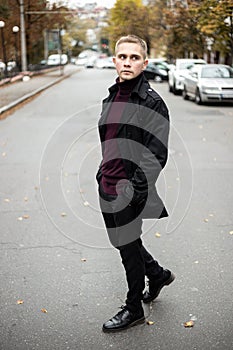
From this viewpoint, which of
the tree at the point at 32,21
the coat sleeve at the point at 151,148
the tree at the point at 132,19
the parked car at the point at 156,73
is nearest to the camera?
the coat sleeve at the point at 151,148

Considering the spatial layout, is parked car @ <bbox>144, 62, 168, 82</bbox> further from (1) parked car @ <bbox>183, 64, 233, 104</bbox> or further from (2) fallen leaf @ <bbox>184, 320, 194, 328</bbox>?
(2) fallen leaf @ <bbox>184, 320, 194, 328</bbox>

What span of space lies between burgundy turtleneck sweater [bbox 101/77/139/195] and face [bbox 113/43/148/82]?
0.14ft

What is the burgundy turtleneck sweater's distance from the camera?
133 inches

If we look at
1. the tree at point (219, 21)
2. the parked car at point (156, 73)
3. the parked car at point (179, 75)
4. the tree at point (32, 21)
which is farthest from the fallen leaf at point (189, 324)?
the tree at point (32, 21)

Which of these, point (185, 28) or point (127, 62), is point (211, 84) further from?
point (185, 28)

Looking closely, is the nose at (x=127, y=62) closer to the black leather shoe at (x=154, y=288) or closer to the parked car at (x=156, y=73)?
the black leather shoe at (x=154, y=288)

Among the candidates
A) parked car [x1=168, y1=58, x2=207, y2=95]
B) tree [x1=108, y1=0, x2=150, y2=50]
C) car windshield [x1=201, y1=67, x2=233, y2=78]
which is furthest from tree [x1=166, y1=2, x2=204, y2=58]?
tree [x1=108, y1=0, x2=150, y2=50]

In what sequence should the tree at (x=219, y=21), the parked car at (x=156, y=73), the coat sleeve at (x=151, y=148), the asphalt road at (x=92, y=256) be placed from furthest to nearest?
the parked car at (x=156, y=73), the tree at (x=219, y=21), the asphalt road at (x=92, y=256), the coat sleeve at (x=151, y=148)

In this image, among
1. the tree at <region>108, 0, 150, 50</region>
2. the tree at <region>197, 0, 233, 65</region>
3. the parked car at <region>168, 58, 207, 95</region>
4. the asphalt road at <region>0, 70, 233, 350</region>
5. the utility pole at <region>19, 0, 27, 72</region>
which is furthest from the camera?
the tree at <region>108, 0, 150, 50</region>

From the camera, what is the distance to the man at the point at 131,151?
10.8ft

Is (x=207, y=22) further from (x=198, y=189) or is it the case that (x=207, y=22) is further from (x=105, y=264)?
(x=105, y=264)

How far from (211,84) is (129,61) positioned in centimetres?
1666

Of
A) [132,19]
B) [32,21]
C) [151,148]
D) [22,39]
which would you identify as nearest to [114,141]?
[151,148]

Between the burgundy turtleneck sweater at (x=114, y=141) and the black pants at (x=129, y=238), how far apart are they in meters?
0.12
